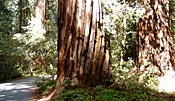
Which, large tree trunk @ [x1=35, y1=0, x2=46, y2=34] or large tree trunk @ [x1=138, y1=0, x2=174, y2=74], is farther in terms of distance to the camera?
large tree trunk @ [x1=35, y1=0, x2=46, y2=34]

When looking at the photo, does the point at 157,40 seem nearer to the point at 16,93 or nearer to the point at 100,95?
the point at 100,95

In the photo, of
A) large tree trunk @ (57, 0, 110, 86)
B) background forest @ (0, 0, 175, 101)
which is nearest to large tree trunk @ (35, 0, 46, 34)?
background forest @ (0, 0, 175, 101)

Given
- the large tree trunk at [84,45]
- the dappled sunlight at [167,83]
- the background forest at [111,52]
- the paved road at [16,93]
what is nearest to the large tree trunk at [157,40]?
the dappled sunlight at [167,83]

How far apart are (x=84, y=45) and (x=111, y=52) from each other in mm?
7357

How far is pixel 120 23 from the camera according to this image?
42.5ft

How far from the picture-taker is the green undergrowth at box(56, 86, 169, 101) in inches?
286

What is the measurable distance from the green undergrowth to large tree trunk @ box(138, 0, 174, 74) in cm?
251

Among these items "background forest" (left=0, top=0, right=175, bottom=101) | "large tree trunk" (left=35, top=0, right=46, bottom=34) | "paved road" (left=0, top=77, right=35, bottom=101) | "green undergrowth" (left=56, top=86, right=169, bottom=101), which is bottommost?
"paved road" (left=0, top=77, right=35, bottom=101)

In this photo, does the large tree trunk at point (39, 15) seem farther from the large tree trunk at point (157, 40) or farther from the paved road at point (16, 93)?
the large tree trunk at point (157, 40)

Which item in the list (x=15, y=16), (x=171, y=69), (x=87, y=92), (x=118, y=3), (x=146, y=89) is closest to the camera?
(x=87, y=92)

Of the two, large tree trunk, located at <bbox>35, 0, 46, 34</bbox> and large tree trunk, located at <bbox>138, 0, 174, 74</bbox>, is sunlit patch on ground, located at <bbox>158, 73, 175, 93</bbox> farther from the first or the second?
large tree trunk, located at <bbox>35, 0, 46, 34</bbox>

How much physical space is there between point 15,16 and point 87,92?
134 feet

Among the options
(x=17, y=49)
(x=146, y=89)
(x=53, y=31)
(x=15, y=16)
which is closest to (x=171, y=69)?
(x=146, y=89)

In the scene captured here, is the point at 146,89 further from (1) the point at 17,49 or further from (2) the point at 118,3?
(1) the point at 17,49
